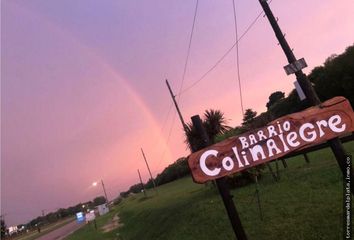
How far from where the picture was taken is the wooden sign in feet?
24.5

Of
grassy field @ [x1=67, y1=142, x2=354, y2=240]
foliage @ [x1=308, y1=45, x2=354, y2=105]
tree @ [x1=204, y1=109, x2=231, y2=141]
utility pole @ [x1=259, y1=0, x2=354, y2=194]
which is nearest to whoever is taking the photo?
utility pole @ [x1=259, y1=0, x2=354, y2=194]

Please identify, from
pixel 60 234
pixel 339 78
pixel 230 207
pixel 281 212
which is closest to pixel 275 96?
pixel 339 78

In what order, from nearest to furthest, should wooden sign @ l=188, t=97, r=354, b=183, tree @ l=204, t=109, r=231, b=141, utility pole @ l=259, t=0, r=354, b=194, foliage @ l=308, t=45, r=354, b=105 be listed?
wooden sign @ l=188, t=97, r=354, b=183
utility pole @ l=259, t=0, r=354, b=194
tree @ l=204, t=109, r=231, b=141
foliage @ l=308, t=45, r=354, b=105

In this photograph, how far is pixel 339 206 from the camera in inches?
467

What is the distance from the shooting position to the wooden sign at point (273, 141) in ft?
24.5

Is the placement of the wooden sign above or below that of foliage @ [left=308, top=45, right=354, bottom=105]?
below

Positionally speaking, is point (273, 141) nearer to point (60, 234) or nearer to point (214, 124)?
point (214, 124)

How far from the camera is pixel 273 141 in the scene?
7.53 metres

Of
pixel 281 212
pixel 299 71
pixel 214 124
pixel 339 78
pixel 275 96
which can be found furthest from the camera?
pixel 275 96

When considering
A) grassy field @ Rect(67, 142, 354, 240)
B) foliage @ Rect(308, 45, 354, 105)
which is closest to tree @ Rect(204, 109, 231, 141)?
grassy field @ Rect(67, 142, 354, 240)

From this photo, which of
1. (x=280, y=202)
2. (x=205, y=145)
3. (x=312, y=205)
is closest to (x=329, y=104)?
(x=205, y=145)

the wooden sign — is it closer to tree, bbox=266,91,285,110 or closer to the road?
the road

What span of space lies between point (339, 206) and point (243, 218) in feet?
13.0

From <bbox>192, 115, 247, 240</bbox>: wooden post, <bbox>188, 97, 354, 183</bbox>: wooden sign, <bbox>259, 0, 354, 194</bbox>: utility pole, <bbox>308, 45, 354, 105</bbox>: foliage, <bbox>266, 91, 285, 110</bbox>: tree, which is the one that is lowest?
<bbox>192, 115, 247, 240</bbox>: wooden post
